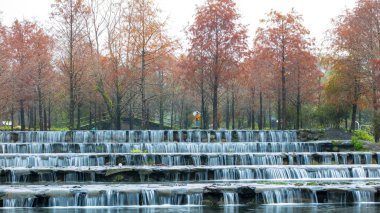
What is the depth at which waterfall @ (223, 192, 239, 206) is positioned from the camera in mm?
23078

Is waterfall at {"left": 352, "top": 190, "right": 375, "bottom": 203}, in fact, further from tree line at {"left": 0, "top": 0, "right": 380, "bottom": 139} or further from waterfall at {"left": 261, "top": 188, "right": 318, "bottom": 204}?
tree line at {"left": 0, "top": 0, "right": 380, "bottom": 139}

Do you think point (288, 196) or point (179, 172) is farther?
point (179, 172)

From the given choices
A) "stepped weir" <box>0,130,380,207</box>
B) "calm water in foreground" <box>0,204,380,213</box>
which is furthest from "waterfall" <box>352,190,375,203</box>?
"calm water in foreground" <box>0,204,380,213</box>

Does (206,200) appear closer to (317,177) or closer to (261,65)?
(317,177)

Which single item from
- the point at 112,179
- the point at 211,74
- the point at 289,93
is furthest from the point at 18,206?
the point at 289,93

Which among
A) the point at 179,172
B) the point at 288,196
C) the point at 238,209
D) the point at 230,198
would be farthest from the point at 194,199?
the point at 179,172

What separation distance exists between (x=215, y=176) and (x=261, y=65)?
25.2 meters

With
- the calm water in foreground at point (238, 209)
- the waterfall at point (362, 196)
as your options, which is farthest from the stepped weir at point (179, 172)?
the calm water in foreground at point (238, 209)

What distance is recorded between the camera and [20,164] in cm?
3036

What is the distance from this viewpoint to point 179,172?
28438 millimetres

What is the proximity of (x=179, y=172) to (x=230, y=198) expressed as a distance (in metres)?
5.71

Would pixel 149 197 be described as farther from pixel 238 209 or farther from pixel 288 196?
pixel 288 196

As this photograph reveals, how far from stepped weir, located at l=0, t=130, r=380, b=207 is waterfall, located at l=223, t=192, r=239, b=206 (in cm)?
4

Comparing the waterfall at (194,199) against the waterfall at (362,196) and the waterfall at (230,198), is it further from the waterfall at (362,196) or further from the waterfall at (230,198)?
the waterfall at (362,196)
